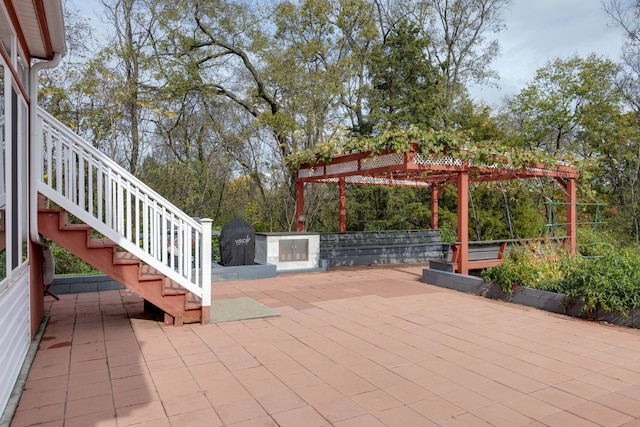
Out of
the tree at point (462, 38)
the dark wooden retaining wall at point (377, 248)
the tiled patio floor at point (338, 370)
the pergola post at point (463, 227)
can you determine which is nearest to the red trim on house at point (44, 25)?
the tiled patio floor at point (338, 370)

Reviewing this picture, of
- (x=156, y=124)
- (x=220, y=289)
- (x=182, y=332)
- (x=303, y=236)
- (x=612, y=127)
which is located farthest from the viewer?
(x=612, y=127)

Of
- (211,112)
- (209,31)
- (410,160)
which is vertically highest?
(209,31)

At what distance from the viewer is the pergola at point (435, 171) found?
7445mm

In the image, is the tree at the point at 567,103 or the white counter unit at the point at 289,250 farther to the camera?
the tree at the point at 567,103

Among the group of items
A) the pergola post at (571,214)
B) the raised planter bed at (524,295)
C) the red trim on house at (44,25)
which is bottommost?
the raised planter bed at (524,295)

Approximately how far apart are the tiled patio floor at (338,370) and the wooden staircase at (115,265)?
0.76 feet

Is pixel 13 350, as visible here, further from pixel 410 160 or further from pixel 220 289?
pixel 410 160

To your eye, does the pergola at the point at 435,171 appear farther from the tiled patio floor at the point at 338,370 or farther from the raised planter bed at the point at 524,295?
the tiled patio floor at the point at 338,370

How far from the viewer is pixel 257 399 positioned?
2842 millimetres

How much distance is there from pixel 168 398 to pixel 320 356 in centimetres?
137

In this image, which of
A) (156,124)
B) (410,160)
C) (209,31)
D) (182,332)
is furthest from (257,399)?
(209,31)

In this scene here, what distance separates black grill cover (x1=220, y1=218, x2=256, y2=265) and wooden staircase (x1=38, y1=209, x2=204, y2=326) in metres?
3.38

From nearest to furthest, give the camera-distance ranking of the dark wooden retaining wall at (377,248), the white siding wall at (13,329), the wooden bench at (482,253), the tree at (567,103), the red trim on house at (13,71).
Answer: the white siding wall at (13,329), the red trim on house at (13,71), the wooden bench at (482,253), the dark wooden retaining wall at (377,248), the tree at (567,103)

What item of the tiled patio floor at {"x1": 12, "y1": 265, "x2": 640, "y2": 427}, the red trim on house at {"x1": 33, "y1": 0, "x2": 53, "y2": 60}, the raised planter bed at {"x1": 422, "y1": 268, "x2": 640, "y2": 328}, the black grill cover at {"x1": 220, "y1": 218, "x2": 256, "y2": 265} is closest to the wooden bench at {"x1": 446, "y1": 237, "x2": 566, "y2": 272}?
the raised planter bed at {"x1": 422, "y1": 268, "x2": 640, "y2": 328}
